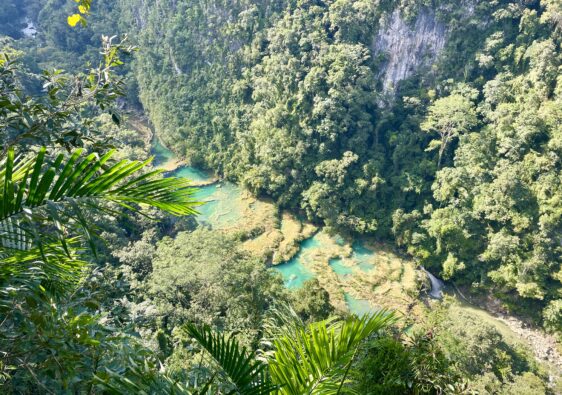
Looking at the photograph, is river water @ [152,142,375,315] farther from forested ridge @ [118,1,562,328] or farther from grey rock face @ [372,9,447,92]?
grey rock face @ [372,9,447,92]

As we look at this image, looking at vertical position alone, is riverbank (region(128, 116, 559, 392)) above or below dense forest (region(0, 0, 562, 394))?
below

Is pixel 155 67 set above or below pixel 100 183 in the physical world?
below

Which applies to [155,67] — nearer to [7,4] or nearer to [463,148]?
[7,4]

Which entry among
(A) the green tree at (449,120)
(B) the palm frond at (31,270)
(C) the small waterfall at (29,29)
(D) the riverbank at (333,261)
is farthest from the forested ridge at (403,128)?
(C) the small waterfall at (29,29)

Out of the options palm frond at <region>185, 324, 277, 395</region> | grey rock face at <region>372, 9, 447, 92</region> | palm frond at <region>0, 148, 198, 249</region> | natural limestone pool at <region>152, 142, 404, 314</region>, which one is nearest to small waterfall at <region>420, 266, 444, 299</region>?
natural limestone pool at <region>152, 142, 404, 314</region>

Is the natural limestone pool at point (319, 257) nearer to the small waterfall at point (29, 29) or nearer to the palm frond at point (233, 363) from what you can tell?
the palm frond at point (233, 363)

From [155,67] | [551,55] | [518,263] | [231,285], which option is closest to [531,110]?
[551,55]

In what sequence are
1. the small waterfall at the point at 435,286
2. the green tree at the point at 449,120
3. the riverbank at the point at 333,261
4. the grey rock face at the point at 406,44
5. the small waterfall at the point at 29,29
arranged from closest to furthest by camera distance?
1. the riverbank at the point at 333,261
2. the small waterfall at the point at 435,286
3. the green tree at the point at 449,120
4. the grey rock face at the point at 406,44
5. the small waterfall at the point at 29,29
